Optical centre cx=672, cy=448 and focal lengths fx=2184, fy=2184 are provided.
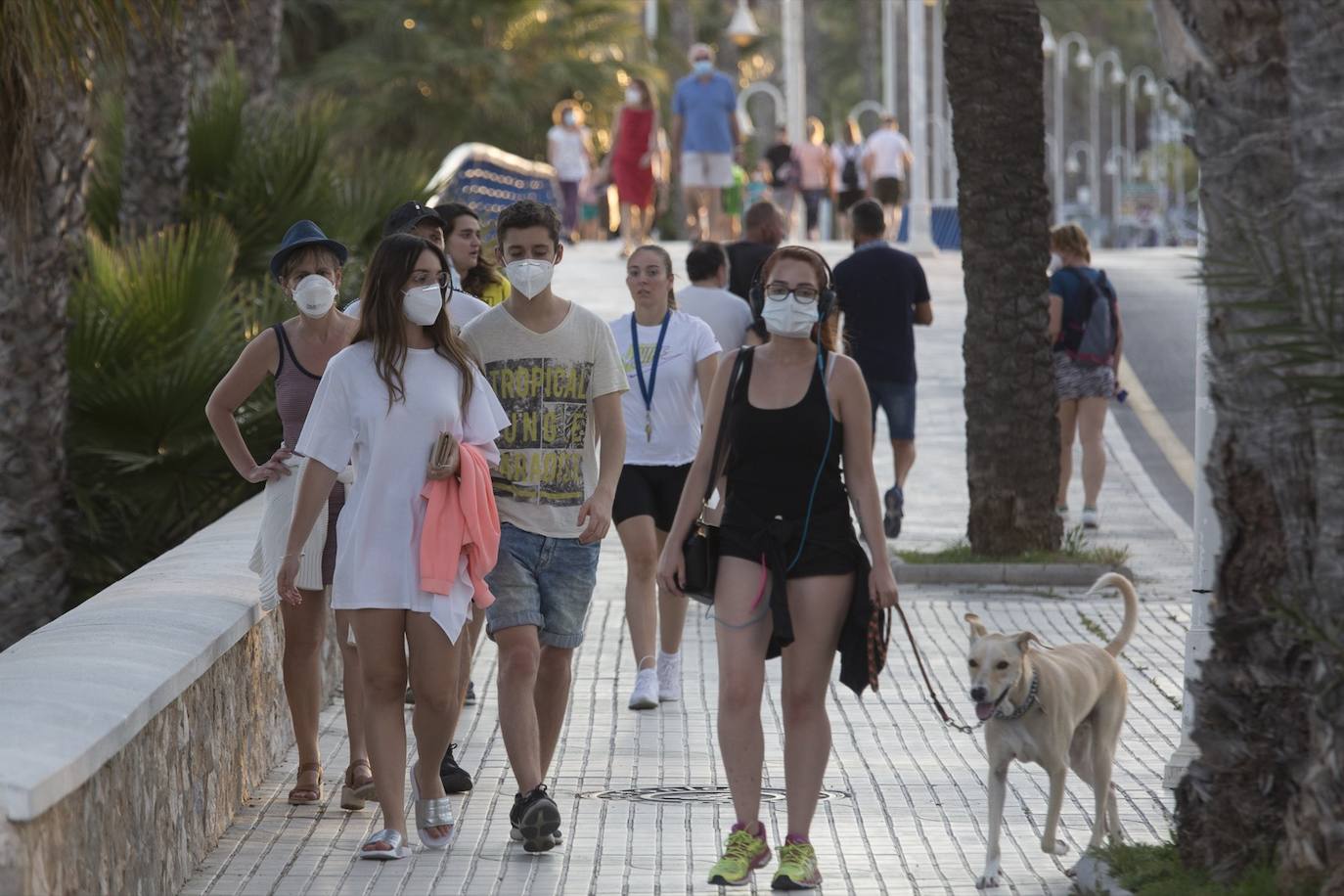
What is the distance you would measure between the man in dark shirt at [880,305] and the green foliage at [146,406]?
3696mm

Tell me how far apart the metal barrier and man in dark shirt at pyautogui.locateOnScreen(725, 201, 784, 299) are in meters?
8.51

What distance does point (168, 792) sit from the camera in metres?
5.95

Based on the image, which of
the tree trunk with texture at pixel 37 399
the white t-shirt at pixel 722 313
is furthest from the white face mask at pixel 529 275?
the tree trunk with texture at pixel 37 399

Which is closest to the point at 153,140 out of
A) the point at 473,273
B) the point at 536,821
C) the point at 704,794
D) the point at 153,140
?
the point at 153,140

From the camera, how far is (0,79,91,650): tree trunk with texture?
10.2 metres

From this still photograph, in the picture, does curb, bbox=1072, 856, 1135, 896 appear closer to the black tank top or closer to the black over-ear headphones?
the black tank top

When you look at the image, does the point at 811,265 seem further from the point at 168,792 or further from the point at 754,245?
the point at 754,245

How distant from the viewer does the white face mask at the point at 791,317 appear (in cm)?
609

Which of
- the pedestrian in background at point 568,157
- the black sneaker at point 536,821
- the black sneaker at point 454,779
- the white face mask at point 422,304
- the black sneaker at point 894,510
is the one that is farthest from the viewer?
the pedestrian in background at point 568,157

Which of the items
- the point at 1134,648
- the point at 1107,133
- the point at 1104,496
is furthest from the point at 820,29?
the point at 1134,648

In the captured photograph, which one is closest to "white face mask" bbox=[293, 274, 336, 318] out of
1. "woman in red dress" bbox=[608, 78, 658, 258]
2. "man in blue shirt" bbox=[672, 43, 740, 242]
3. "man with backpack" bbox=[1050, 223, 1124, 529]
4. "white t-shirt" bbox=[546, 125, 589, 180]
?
"man with backpack" bbox=[1050, 223, 1124, 529]

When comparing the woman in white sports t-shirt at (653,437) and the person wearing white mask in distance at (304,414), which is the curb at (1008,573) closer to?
the woman in white sports t-shirt at (653,437)

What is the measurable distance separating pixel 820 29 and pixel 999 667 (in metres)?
84.7

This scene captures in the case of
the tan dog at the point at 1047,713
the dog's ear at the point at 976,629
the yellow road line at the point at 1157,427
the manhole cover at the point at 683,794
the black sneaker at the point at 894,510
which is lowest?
the yellow road line at the point at 1157,427
